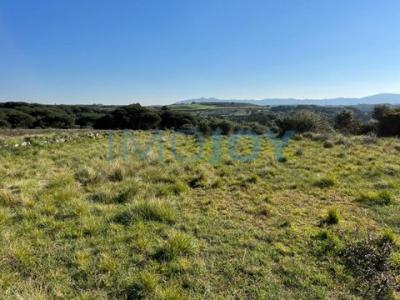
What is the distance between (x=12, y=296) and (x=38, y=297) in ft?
0.87

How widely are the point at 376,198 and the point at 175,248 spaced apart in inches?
174

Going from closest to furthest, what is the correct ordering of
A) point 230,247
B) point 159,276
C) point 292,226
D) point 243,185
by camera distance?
point 159,276 → point 230,247 → point 292,226 → point 243,185

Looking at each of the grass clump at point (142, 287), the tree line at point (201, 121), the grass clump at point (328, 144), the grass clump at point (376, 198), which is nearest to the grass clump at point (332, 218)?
the grass clump at point (376, 198)

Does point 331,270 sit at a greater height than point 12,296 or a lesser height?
lesser

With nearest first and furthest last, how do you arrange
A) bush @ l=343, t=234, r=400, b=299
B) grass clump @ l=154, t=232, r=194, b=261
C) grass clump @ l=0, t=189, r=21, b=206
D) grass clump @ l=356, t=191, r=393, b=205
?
bush @ l=343, t=234, r=400, b=299 → grass clump @ l=154, t=232, r=194, b=261 → grass clump @ l=0, t=189, r=21, b=206 → grass clump @ l=356, t=191, r=393, b=205

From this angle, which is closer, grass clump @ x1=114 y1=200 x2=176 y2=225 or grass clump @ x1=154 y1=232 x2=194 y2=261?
grass clump @ x1=154 y1=232 x2=194 y2=261

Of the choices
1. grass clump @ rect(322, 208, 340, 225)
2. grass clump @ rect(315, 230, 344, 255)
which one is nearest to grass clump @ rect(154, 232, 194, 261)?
grass clump @ rect(315, 230, 344, 255)

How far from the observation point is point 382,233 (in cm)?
468

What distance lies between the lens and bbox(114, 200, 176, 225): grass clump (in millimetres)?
5047

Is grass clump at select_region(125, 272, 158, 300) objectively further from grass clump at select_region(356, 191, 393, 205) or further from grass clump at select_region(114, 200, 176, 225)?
grass clump at select_region(356, 191, 393, 205)

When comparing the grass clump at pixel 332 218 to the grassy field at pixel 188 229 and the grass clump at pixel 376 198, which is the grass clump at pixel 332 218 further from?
the grass clump at pixel 376 198

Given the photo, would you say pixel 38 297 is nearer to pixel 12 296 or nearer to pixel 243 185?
pixel 12 296

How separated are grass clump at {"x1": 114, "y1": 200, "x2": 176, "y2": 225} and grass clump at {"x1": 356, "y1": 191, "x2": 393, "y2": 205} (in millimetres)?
3799

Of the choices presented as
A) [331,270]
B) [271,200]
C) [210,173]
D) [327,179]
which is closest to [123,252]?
[331,270]
